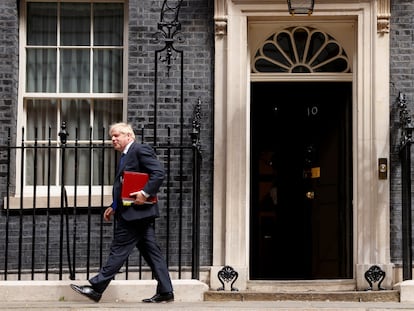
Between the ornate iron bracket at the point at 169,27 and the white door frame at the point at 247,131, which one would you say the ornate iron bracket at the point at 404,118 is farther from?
the ornate iron bracket at the point at 169,27

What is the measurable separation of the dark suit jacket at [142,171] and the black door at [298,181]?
2.81 m

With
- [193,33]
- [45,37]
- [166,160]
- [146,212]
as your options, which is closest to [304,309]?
[146,212]

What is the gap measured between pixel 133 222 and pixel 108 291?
3.41 ft

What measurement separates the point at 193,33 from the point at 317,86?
69.7 inches

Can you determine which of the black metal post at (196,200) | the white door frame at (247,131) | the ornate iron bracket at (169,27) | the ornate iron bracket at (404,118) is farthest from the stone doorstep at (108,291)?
the ornate iron bracket at (404,118)

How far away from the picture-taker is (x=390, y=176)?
1096 centimetres

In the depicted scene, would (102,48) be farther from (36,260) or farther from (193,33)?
(36,260)

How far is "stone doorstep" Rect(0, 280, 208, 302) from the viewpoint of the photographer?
10070 mm

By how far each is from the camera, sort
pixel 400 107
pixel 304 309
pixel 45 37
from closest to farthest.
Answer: pixel 304 309 → pixel 400 107 → pixel 45 37

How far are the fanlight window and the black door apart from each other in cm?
28

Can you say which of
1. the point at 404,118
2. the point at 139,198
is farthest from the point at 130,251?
the point at 404,118

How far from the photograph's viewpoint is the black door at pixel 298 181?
12.0 metres

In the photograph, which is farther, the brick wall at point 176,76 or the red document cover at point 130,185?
the brick wall at point 176,76

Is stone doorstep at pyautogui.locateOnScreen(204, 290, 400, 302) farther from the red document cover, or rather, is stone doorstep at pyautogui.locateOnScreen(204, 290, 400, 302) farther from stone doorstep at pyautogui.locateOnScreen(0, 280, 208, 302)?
the red document cover
